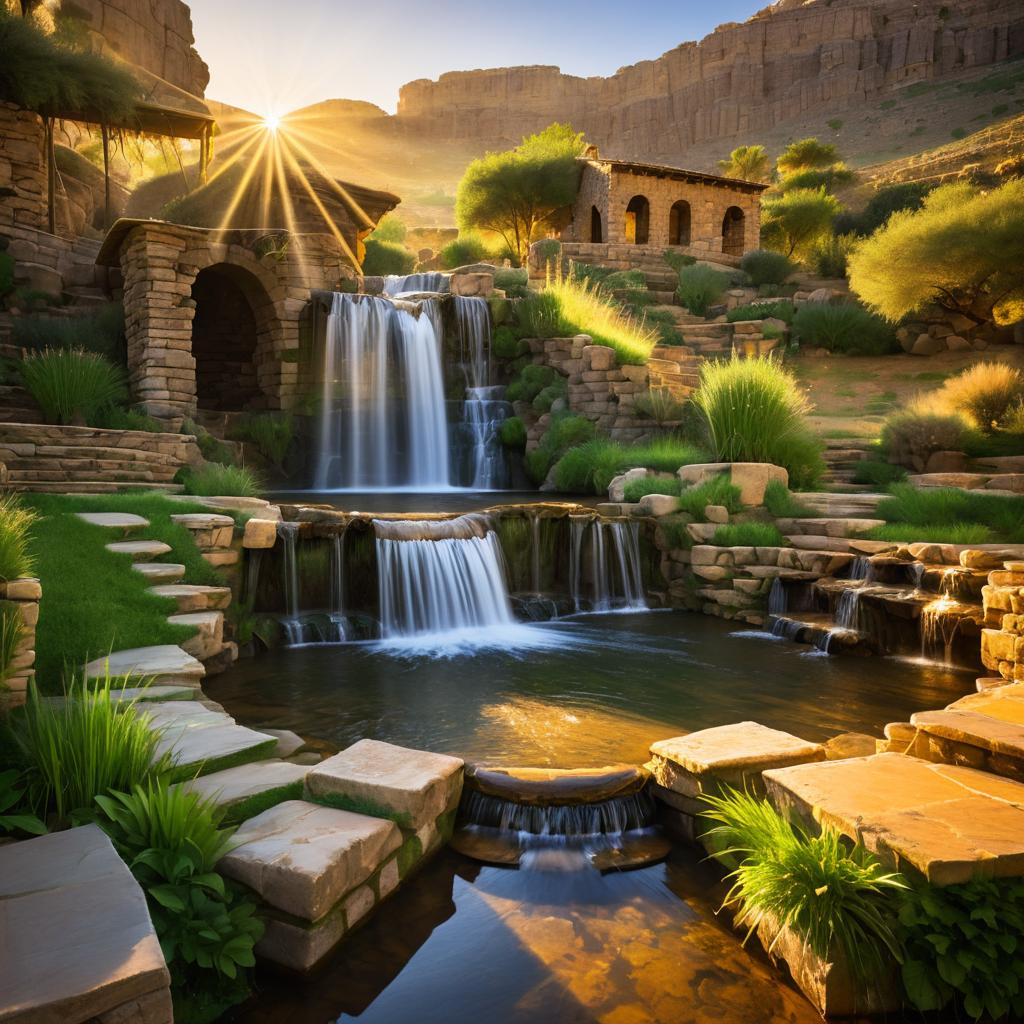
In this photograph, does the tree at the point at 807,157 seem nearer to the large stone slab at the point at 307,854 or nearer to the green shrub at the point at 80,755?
the large stone slab at the point at 307,854

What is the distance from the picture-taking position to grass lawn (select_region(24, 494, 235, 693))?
421cm

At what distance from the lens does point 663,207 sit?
25812 millimetres

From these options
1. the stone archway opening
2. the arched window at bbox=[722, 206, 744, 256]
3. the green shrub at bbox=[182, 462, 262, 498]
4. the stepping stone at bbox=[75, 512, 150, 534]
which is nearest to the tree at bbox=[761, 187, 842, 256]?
the arched window at bbox=[722, 206, 744, 256]

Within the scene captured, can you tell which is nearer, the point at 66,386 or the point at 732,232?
the point at 66,386

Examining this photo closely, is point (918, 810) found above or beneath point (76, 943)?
beneath

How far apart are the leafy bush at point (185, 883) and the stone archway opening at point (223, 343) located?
14.0 m

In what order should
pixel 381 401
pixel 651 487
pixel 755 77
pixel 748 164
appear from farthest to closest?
pixel 755 77 < pixel 748 164 < pixel 381 401 < pixel 651 487

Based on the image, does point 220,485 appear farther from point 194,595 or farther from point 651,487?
point 651,487

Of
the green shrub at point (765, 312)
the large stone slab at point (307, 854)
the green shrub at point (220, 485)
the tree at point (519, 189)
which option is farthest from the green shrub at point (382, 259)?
the large stone slab at point (307, 854)

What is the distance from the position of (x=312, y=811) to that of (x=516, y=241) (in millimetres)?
28156

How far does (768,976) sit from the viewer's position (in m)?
2.50

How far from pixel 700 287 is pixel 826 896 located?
69.3 ft

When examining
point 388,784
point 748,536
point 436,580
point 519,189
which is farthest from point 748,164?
point 388,784

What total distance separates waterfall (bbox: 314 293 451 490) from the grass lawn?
6.49m
